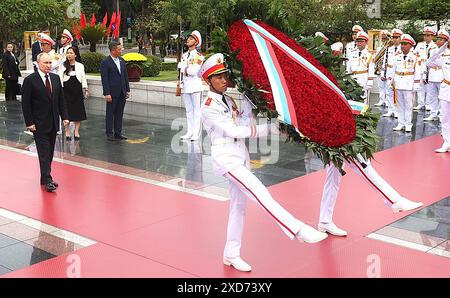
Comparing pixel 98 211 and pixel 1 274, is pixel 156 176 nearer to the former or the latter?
pixel 98 211

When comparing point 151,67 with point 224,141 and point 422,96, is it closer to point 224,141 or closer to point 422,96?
point 422,96

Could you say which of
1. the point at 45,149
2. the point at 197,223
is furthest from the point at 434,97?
the point at 45,149

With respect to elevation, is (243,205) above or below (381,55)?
below

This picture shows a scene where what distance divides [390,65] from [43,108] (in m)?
9.39

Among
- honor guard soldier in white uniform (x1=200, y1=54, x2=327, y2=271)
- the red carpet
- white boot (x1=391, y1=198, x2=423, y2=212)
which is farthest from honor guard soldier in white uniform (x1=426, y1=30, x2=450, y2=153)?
honor guard soldier in white uniform (x1=200, y1=54, x2=327, y2=271)

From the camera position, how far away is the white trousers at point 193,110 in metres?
10.7

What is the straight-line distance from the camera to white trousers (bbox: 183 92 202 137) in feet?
35.2

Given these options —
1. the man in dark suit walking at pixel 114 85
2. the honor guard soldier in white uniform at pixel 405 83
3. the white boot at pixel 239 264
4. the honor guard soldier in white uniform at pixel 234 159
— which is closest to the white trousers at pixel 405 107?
the honor guard soldier in white uniform at pixel 405 83

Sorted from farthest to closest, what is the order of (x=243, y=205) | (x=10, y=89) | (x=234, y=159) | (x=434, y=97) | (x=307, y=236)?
(x=10, y=89)
(x=434, y=97)
(x=243, y=205)
(x=234, y=159)
(x=307, y=236)

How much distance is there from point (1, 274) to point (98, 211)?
1.87 meters

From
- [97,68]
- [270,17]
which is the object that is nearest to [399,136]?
[270,17]

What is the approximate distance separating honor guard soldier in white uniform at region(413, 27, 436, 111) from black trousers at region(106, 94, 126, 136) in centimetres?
647

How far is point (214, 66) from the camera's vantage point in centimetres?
477

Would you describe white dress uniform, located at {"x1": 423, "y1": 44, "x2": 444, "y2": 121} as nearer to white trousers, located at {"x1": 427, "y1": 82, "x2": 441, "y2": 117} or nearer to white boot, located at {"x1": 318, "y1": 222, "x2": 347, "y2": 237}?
white trousers, located at {"x1": 427, "y1": 82, "x2": 441, "y2": 117}
